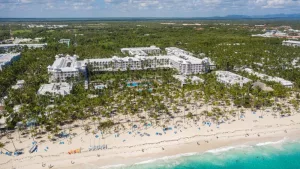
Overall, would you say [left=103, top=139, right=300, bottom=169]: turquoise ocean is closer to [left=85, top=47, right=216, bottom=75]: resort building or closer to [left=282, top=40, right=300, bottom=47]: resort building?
[left=85, top=47, right=216, bottom=75]: resort building

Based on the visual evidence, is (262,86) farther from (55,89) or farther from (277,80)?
(55,89)

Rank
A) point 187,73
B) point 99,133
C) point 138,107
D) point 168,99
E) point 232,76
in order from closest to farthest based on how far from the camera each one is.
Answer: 1. point 99,133
2. point 138,107
3. point 168,99
4. point 232,76
5. point 187,73

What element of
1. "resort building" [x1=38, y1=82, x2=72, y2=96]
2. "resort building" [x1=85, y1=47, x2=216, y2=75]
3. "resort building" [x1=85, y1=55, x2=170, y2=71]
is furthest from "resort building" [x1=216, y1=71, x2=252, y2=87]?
"resort building" [x1=38, y1=82, x2=72, y2=96]

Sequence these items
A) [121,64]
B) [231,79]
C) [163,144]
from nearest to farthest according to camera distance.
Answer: [163,144] < [231,79] < [121,64]

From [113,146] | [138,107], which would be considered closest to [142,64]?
[138,107]

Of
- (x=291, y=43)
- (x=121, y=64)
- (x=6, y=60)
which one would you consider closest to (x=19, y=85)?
(x=6, y=60)

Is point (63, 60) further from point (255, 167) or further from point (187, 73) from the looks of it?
point (255, 167)
